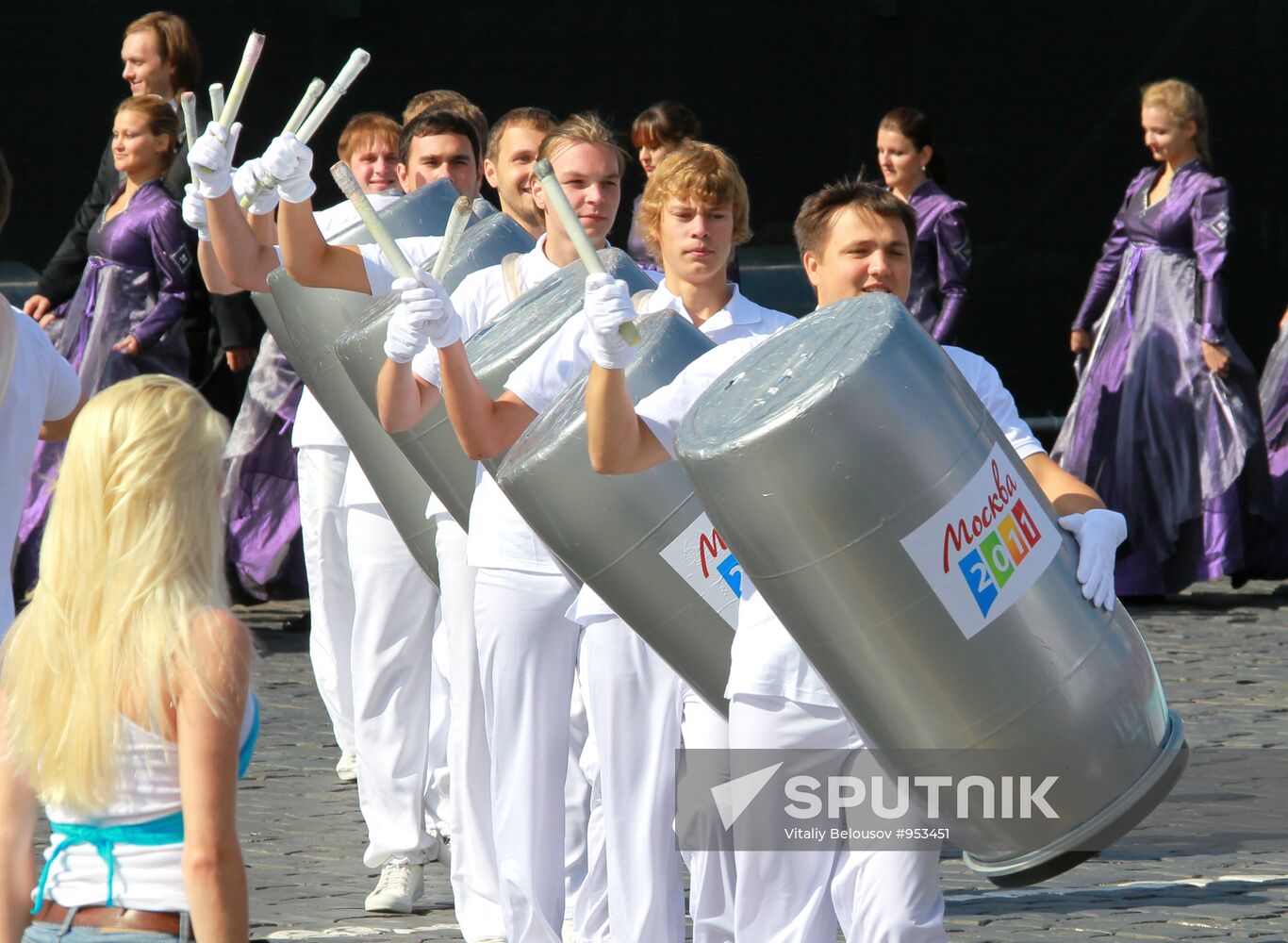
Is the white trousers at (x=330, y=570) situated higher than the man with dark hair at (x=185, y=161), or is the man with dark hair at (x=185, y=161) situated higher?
the man with dark hair at (x=185, y=161)

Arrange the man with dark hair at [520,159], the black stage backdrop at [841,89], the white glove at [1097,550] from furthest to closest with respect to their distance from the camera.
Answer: the black stage backdrop at [841,89]
the man with dark hair at [520,159]
the white glove at [1097,550]

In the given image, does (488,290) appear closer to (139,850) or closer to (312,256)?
(312,256)

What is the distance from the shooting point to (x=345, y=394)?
192 inches

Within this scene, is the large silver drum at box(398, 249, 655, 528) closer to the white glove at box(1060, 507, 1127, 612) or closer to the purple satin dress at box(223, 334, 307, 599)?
the white glove at box(1060, 507, 1127, 612)

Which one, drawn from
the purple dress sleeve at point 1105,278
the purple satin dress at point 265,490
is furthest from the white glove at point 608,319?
the purple dress sleeve at point 1105,278

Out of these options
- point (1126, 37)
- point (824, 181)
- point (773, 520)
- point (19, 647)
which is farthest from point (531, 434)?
point (1126, 37)

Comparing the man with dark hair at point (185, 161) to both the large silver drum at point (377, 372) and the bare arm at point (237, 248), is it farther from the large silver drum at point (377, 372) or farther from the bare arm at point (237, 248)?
the large silver drum at point (377, 372)

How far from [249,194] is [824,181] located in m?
6.15

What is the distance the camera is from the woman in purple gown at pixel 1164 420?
28.5 feet

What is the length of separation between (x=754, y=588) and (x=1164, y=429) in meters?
5.67

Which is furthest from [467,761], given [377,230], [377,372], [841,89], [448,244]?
[841,89]

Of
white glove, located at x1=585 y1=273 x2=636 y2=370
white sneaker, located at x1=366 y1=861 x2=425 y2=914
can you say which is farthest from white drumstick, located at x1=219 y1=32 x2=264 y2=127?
white sneaker, located at x1=366 y1=861 x2=425 y2=914

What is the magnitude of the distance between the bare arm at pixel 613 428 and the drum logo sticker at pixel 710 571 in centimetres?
15

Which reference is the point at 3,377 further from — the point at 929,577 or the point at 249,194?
the point at 929,577
